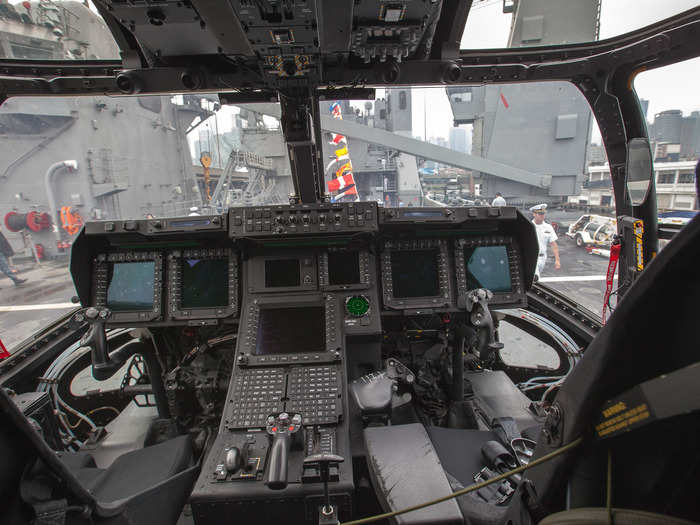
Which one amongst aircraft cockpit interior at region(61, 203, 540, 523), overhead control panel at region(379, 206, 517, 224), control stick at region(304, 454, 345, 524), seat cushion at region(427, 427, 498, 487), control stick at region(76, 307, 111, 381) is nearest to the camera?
control stick at region(304, 454, 345, 524)

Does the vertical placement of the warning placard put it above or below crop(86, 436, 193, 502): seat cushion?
above

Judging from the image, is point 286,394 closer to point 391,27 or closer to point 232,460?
point 232,460

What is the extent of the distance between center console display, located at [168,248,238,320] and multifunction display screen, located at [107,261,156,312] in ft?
0.47

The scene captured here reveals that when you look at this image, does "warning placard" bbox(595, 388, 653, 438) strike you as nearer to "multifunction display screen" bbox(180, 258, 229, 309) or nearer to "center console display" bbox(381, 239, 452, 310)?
"center console display" bbox(381, 239, 452, 310)

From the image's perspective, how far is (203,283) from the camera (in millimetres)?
2176

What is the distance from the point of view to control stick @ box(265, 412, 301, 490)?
46.9 inches

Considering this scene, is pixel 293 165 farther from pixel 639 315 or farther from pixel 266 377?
pixel 639 315

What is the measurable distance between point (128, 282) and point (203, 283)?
0.47 meters

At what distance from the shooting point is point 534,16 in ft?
7.13

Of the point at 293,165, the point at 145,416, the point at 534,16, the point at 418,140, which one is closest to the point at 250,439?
the point at 145,416

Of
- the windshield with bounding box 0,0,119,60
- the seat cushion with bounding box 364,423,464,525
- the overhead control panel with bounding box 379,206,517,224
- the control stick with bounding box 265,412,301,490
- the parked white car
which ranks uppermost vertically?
the windshield with bounding box 0,0,119,60

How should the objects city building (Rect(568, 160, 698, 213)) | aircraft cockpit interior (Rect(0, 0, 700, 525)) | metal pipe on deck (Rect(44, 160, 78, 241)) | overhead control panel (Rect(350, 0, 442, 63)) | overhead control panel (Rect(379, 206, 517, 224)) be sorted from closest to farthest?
aircraft cockpit interior (Rect(0, 0, 700, 525)) → overhead control panel (Rect(350, 0, 442, 63)) → city building (Rect(568, 160, 698, 213)) → overhead control panel (Rect(379, 206, 517, 224)) → metal pipe on deck (Rect(44, 160, 78, 241))

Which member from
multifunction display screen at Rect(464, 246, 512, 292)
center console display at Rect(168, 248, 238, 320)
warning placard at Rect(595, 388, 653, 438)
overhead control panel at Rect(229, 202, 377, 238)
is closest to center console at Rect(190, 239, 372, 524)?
center console display at Rect(168, 248, 238, 320)

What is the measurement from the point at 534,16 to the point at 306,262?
2102 mm
